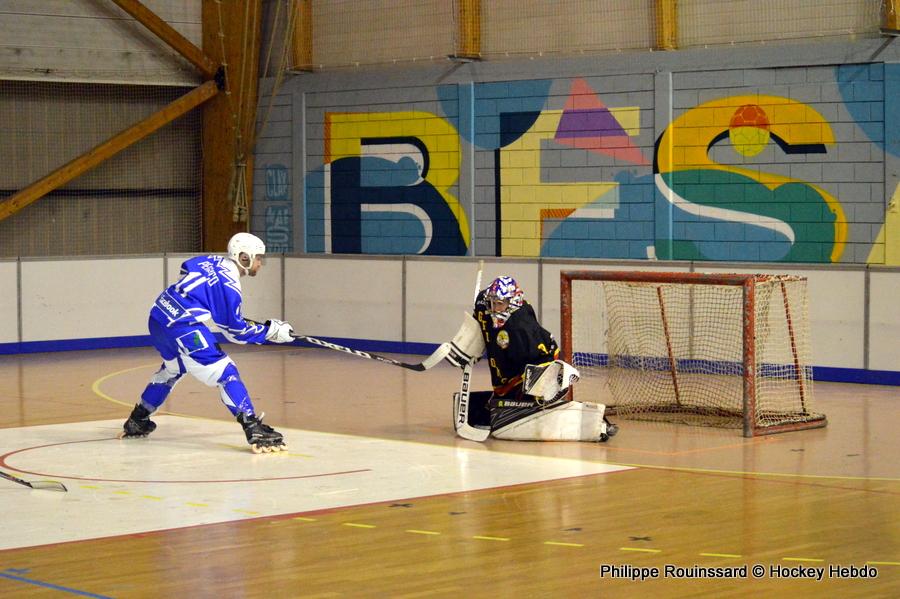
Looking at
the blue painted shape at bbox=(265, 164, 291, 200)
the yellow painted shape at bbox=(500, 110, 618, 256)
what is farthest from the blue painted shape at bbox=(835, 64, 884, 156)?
the blue painted shape at bbox=(265, 164, 291, 200)

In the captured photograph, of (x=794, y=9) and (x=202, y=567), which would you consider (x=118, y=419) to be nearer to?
(x=202, y=567)

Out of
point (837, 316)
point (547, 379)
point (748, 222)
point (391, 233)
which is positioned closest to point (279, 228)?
point (391, 233)

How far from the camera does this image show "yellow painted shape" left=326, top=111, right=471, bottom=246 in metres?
19.3

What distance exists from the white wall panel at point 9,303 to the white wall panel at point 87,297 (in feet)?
0.36

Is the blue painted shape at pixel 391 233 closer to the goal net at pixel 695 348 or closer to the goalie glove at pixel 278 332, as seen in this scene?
the goal net at pixel 695 348

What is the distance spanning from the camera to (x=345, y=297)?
19.2 m

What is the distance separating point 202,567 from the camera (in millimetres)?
7152

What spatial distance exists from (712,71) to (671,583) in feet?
36.3

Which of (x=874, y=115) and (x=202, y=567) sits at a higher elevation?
(x=874, y=115)

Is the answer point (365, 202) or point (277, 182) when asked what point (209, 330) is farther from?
point (277, 182)

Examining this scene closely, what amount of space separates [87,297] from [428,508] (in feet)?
36.7

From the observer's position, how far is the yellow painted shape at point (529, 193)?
18.2 meters

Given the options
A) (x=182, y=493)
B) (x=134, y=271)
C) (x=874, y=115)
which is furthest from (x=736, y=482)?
(x=134, y=271)

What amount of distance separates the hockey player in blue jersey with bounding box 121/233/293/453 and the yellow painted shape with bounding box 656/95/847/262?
7.41 m
